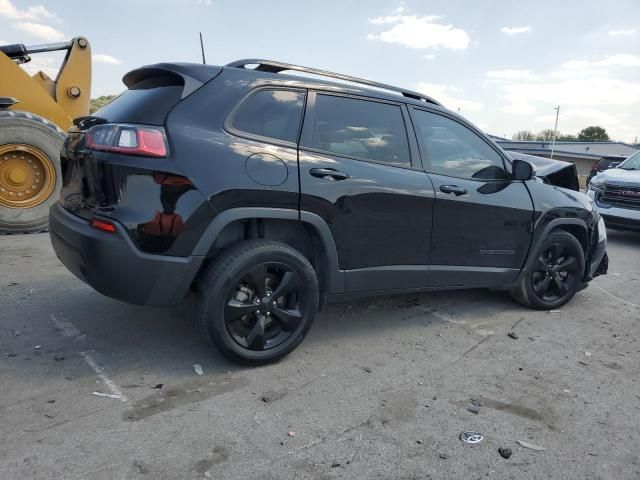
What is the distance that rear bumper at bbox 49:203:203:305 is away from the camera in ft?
9.20

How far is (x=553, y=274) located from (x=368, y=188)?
7.71 feet

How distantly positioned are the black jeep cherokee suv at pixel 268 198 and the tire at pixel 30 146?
3.55 metres

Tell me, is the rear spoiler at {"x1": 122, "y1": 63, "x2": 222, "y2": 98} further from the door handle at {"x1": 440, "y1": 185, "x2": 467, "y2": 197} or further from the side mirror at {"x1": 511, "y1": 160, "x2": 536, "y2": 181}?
the side mirror at {"x1": 511, "y1": 160, "x2": 536, "y2": 181}

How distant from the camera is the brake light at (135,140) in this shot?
9.17ft

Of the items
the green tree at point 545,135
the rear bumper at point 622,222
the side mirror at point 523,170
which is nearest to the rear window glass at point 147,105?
the side mirror at point 523,170

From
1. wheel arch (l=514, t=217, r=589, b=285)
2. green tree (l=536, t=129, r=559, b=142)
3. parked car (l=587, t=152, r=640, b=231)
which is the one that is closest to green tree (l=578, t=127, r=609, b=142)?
green tree (l=536, t=129, r=559, b=142)

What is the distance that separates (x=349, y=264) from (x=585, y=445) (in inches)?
67.1

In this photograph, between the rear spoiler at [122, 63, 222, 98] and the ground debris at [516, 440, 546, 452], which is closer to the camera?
the ground debris at [516, 440, 546, 452]

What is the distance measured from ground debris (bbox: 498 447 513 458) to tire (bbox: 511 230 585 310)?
2.31 meters

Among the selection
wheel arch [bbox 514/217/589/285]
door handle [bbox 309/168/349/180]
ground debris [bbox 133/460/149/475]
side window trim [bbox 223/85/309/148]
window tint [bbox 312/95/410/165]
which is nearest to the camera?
ground debris [bbox 133/460/149/475]

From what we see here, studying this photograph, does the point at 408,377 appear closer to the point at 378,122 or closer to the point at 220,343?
the point at 220,343

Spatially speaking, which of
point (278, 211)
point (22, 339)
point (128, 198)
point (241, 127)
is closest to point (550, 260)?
point (278, 211)

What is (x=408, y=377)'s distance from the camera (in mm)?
3256

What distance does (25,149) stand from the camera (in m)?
6.32
